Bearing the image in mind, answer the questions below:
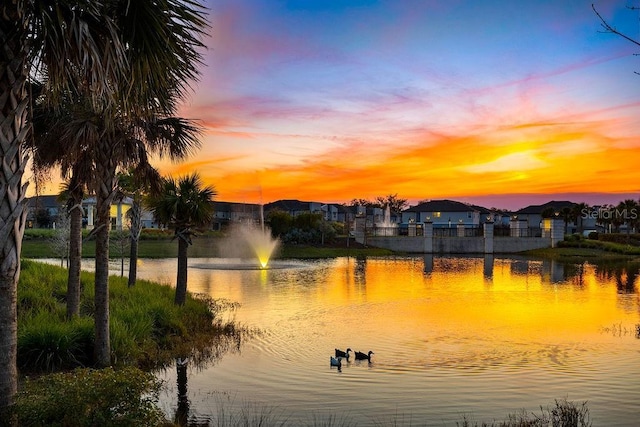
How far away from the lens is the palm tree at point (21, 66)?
7039mm

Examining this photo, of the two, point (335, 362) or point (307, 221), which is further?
point (307, 221)

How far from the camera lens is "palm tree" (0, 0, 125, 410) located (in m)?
7.04

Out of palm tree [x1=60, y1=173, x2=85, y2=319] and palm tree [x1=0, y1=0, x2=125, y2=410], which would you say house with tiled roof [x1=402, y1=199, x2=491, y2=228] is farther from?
palm tree [x1=0, y1=0, x2=125, y2=410]

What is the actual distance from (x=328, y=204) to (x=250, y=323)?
141m

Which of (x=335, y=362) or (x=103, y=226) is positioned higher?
(x=103, y=226)

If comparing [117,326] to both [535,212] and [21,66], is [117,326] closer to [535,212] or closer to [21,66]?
[21,66]

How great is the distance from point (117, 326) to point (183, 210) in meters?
7.67

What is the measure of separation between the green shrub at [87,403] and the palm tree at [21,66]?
375 mm

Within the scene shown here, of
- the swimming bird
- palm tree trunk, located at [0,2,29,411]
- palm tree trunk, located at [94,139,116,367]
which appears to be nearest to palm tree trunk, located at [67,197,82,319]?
palm tree trunk, located at [94,139,116,367]

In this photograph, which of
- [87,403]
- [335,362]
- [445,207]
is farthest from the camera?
[445,207]

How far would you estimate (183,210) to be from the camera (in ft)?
72.9

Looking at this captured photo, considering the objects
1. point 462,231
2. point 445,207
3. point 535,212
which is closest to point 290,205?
point 445,207

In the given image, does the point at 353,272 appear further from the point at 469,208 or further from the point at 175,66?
the point at 469,208

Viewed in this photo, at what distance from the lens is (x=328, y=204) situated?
163125mm
